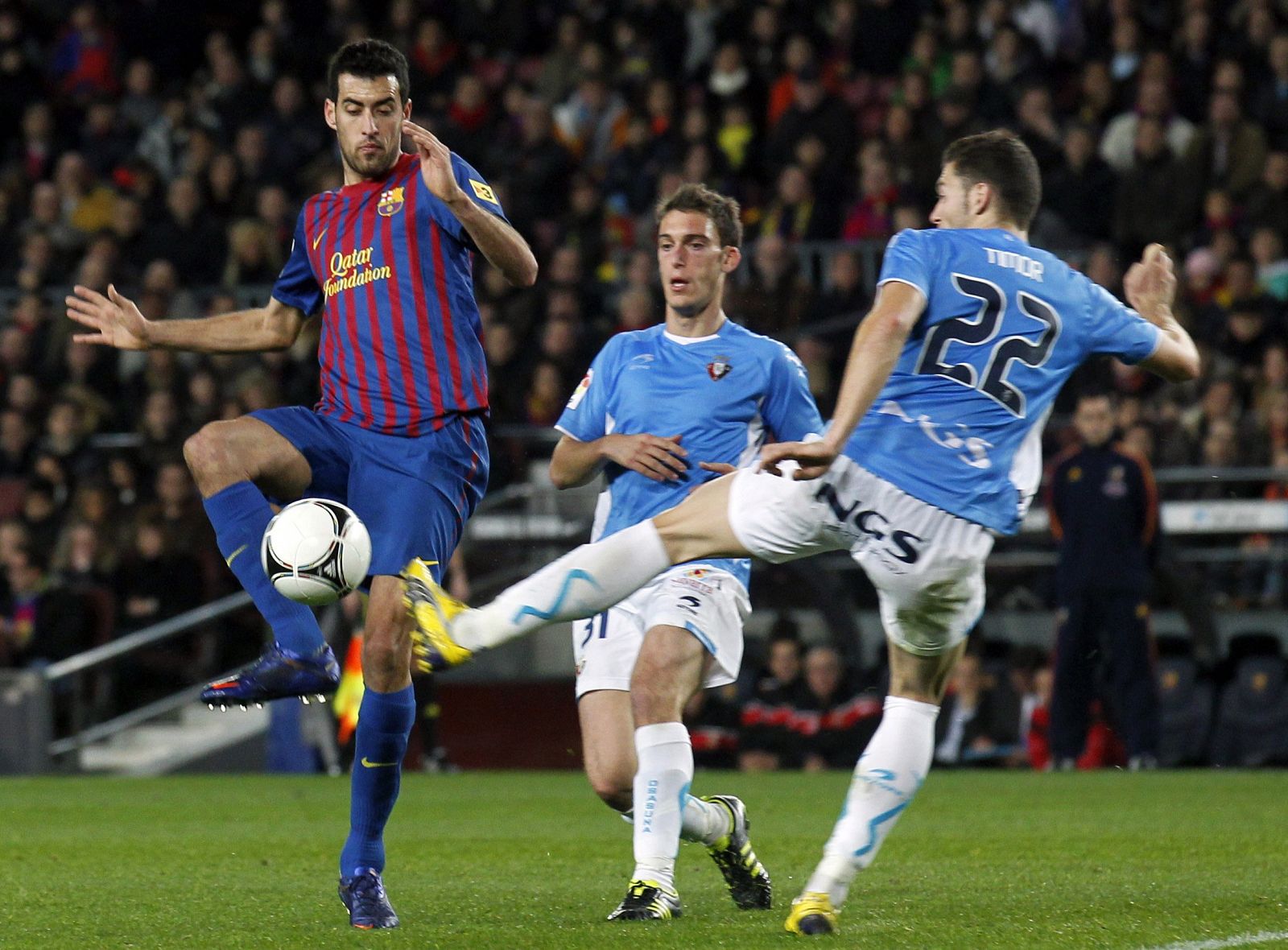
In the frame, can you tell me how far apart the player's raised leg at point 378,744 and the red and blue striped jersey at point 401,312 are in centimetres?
55

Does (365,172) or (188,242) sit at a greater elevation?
(365,172)

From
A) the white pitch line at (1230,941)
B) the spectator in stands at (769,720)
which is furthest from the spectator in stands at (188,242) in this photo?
the white pitch line at (1230,941)

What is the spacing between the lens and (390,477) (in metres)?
5.39

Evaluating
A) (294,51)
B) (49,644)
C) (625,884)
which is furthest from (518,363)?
(625,884)

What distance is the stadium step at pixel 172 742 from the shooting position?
13469 mm

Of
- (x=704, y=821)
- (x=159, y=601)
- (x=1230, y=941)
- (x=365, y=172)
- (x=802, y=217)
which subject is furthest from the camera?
(x=802, y=217)

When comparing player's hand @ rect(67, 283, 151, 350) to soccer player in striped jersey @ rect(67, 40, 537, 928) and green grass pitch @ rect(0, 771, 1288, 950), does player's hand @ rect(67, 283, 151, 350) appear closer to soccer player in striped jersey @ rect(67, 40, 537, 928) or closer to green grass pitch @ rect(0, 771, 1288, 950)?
soccer player in striped jersey @ rect(67, 40, 537, 928)

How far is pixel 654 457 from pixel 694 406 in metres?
0.26

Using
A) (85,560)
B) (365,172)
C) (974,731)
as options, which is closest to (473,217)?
(365,172)

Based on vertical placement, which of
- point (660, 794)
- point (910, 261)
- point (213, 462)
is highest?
point (910, 261)

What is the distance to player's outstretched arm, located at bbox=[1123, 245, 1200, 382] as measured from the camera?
198 inches

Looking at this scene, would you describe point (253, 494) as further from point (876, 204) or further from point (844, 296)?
point (876, 204)

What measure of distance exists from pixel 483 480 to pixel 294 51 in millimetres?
13049

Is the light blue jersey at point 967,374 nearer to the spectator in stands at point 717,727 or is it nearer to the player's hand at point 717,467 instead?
the player's hand at point 717,467
